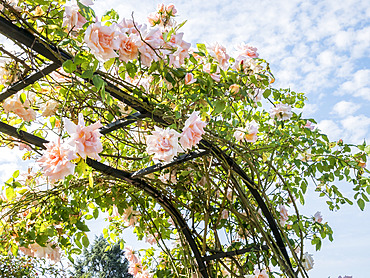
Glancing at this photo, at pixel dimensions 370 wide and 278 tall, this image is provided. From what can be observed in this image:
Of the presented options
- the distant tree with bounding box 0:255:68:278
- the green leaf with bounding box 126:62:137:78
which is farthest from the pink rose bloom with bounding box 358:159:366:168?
the distant tree with bounding box 0:255:68:278

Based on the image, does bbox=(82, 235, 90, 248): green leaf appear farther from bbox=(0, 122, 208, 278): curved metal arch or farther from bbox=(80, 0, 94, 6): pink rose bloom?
bbox=(80, 0, 94, 6): pink rose bloom

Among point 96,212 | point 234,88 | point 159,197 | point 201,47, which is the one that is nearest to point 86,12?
point 201,47

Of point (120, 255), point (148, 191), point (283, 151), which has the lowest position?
point (148, 191)

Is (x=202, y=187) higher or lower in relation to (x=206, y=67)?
lower

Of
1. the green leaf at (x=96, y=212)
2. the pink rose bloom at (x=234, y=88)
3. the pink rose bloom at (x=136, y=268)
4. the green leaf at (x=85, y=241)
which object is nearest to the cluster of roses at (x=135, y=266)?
the pink rose bloom at (x=136, y=268)

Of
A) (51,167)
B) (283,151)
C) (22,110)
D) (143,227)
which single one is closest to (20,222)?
(22,110)

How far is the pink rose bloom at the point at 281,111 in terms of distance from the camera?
2535 mm

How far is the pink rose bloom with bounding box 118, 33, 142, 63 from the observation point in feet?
4.69

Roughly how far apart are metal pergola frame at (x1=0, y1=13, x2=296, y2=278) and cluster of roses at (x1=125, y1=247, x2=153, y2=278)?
2.10ft

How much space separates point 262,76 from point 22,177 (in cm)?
150

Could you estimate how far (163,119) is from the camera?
1771 millimetres

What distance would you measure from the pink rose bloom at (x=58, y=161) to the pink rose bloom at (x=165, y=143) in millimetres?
387

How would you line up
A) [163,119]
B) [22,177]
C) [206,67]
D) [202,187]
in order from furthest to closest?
[202,187]
[22,177]
[206,67]
[163,119]

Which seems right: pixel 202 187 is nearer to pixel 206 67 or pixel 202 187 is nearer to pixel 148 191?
pixel 148 191
